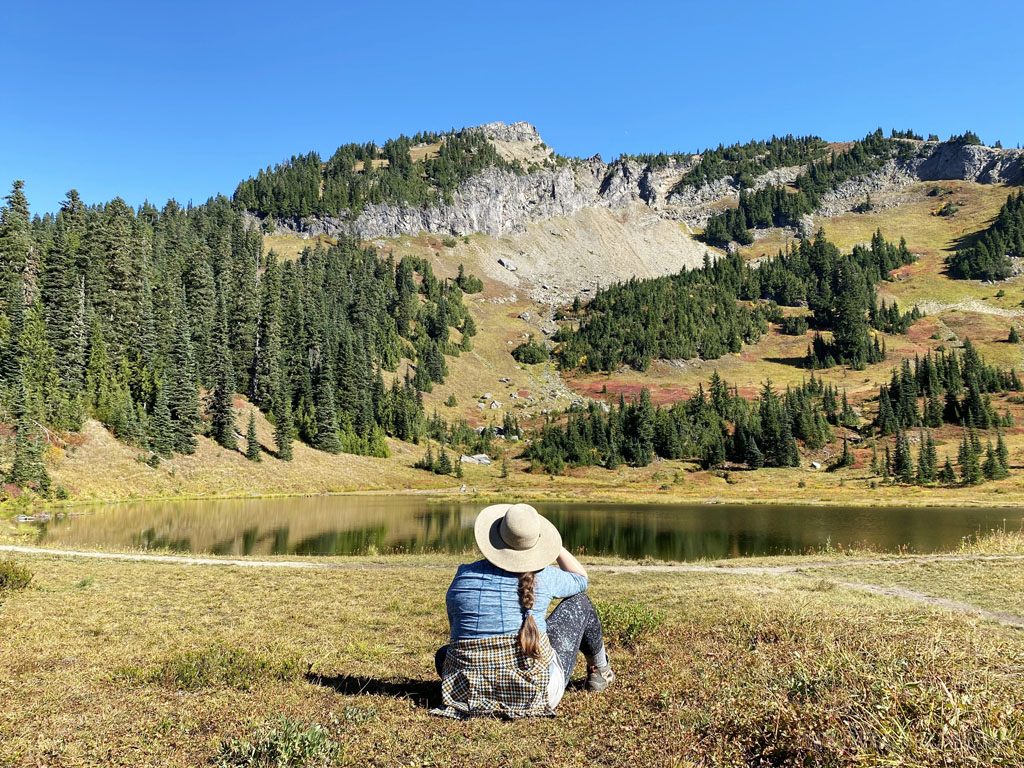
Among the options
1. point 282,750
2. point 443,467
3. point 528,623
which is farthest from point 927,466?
point 282,750

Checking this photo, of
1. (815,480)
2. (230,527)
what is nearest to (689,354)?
(815,480)

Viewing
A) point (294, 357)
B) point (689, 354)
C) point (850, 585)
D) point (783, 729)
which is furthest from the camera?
point (689, 354)

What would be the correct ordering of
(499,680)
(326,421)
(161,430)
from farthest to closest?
(326,421)
(161,430)
(499,680)

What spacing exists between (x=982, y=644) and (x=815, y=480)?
301 ft

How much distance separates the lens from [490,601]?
625cm

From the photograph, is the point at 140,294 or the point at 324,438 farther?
the point at 324,438

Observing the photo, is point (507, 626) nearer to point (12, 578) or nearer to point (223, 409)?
point (12, 578)

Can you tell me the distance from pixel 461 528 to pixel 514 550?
130 ft

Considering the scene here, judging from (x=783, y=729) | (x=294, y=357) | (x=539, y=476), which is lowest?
(x=539, y=476)

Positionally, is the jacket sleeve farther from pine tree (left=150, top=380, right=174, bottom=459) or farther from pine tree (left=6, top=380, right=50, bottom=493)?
pine tree (left=150, top=380, right=174, bottom=459)

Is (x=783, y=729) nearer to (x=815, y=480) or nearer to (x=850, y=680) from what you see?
(x=850, y=680)

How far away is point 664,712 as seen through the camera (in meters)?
6.28

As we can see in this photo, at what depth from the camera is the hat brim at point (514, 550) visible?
6172 mm

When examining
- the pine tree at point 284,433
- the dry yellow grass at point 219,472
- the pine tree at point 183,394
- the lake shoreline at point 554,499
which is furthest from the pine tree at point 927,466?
the pine tree at point 183,394
